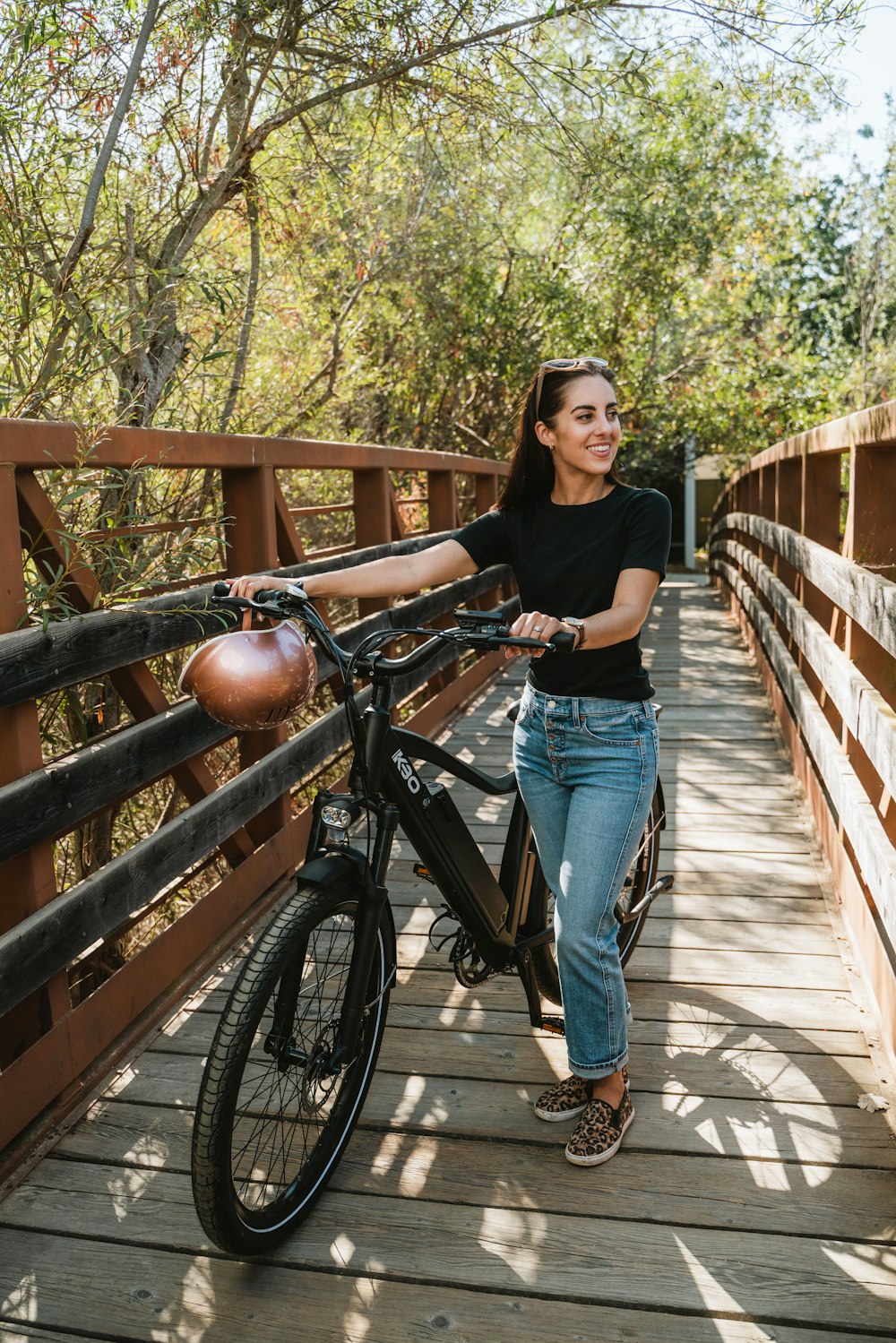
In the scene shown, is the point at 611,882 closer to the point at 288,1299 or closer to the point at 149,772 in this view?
the point at 288,1299

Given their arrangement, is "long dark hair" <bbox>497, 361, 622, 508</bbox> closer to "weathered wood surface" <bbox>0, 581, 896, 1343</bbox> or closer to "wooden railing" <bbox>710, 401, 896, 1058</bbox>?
"wooden railing" <bbox>710, 401, 896, 1058</bbox>

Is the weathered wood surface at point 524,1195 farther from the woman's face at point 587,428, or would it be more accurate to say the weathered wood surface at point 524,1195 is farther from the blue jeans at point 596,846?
the woman's face at point 587,428

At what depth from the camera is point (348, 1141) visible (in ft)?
8.76

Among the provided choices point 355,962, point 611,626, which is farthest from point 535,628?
point 355,962

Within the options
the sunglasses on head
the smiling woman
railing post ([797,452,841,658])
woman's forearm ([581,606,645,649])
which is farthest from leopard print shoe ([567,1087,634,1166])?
railing post ([797,452,841,658])

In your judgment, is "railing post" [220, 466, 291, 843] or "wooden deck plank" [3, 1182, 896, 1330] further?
"railing post" [220, 466, 291, 843]

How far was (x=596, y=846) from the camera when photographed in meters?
2.66

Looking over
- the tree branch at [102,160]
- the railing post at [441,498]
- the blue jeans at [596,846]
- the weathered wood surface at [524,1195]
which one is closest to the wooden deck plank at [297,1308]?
the weathered wood surface at [524,1195]

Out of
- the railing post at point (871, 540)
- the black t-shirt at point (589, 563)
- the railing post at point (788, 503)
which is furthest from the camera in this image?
the railing post at point (788, 503)

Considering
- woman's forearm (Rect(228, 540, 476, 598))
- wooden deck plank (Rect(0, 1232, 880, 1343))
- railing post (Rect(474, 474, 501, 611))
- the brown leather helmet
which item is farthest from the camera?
railing post (Rect(474, 474, 501, 611))

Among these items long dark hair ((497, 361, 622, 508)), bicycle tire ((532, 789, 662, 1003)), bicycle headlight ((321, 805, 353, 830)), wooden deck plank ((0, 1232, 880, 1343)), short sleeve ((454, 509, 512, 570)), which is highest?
long dark hair ((497, 361, 622, 508))

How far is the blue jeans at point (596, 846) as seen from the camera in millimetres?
2652

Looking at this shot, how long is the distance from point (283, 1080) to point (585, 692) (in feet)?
3.52

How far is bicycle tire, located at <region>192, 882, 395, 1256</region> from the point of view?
2.15 m
